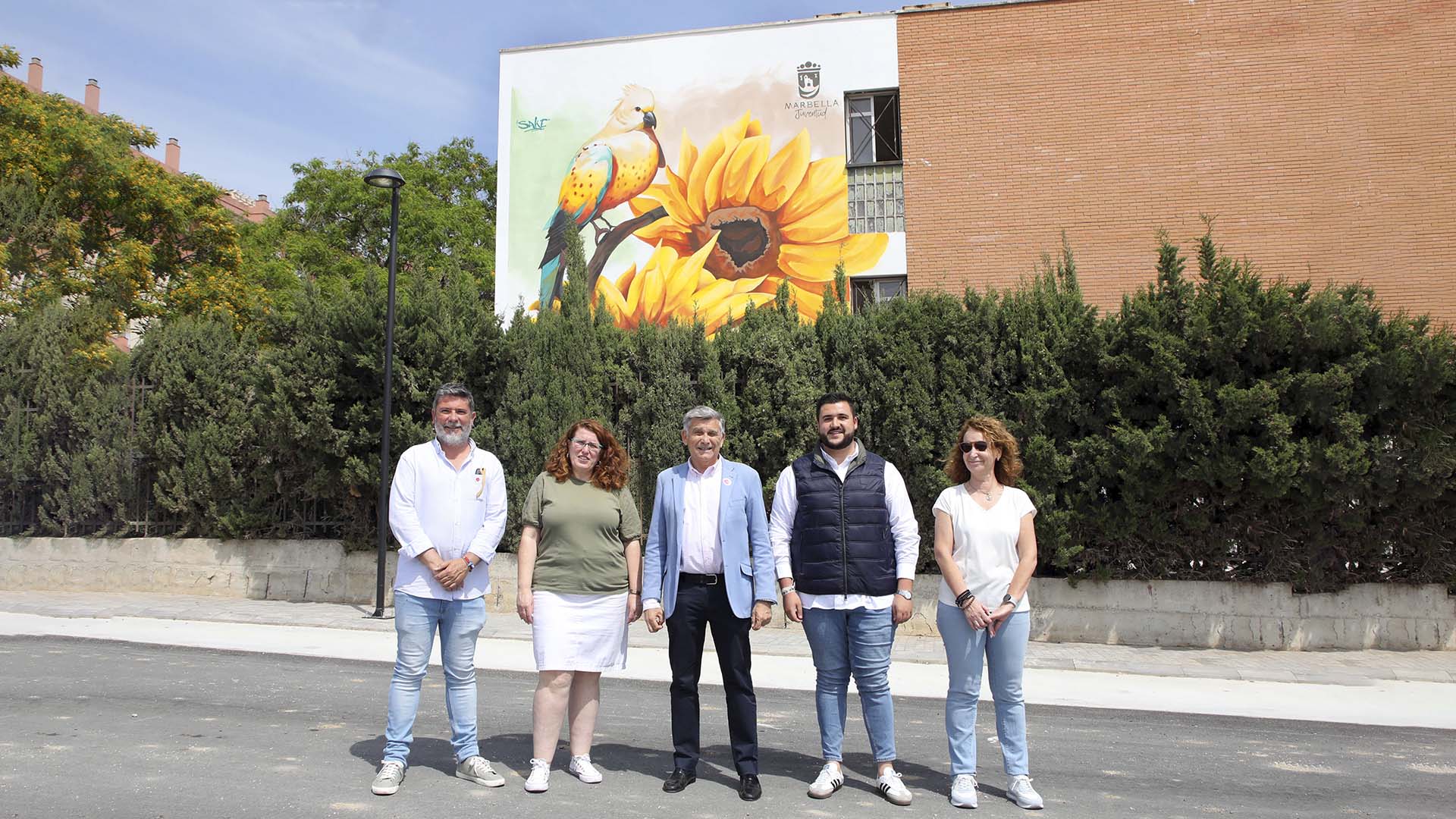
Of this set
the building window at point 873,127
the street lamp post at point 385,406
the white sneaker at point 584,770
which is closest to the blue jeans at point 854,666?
the white sneaker at point 584,770

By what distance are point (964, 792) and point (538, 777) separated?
204cm

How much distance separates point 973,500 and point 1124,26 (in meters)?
16.1

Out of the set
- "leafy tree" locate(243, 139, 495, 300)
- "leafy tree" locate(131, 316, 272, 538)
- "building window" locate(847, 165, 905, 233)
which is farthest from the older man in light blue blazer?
"leafy tree" locate(243, 139, 495, 300)

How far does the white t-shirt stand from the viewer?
15.2 feet

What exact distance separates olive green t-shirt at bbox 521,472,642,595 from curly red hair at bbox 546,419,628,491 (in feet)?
0.11

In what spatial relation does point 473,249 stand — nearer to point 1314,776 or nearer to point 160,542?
point 160,542

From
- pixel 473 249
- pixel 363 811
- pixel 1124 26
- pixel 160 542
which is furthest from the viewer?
pixel 473 249

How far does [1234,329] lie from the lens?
30.9 ft

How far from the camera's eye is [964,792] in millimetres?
4520

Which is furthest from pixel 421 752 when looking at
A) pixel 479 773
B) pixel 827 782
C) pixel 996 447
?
pixel 996 447

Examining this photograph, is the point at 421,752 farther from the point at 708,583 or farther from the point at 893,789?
the point at 893,789

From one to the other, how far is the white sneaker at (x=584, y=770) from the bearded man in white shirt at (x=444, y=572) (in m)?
0.37

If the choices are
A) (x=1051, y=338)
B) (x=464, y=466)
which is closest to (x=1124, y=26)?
(x=1051, y=338)

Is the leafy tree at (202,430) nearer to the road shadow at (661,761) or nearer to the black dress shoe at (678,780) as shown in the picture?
the road shadow at (661,761)
